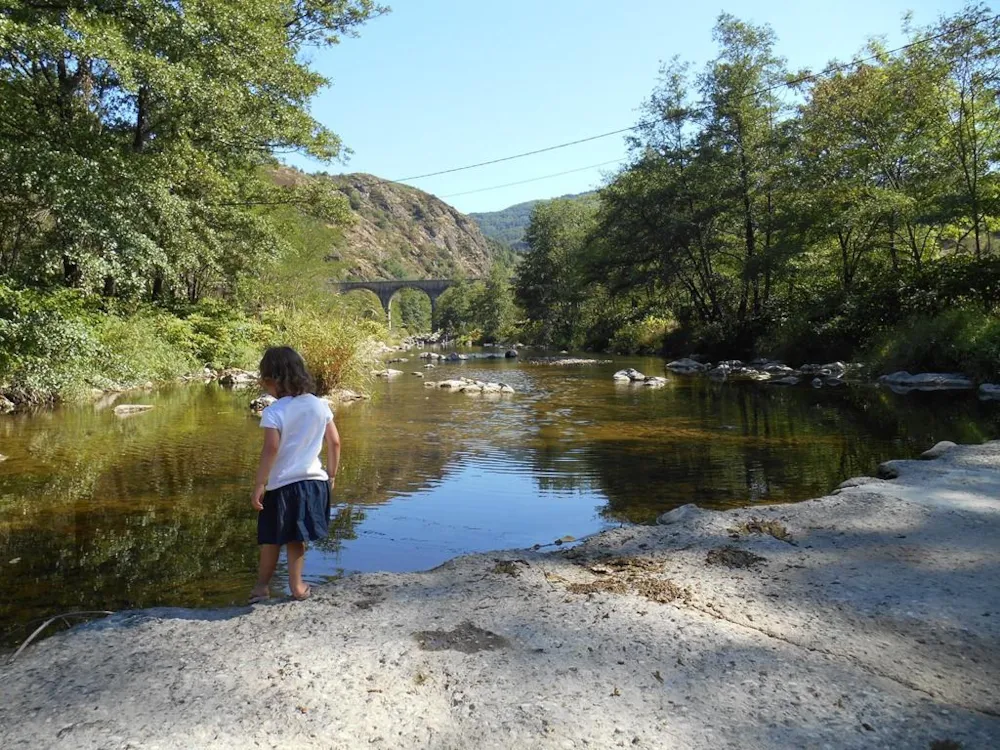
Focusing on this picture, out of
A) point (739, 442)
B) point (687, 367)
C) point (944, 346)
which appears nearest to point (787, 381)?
Result: point (944, 346)

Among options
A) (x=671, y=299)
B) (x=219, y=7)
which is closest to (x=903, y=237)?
(x=671, y=299)

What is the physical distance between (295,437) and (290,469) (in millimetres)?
169

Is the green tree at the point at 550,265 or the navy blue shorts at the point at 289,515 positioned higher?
the green tree at the point at 550,265

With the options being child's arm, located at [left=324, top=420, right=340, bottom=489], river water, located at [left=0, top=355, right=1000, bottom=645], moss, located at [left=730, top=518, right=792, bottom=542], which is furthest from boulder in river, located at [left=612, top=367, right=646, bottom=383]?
child's arm, located at [left=324, top=420, right=340, bottom=489]

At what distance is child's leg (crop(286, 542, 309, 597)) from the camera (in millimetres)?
3615

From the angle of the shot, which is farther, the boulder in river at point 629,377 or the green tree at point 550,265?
the green tree at point 550,265

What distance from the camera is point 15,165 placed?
10070 millimetres

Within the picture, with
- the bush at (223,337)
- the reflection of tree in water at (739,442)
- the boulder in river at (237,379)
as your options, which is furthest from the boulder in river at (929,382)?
the bush at (223,337)

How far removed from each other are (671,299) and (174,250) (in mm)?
30158

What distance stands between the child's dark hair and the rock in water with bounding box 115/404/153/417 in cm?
1009

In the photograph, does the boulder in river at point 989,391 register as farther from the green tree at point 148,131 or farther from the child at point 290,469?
the green tree at point 148,131

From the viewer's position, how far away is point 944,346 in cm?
1791

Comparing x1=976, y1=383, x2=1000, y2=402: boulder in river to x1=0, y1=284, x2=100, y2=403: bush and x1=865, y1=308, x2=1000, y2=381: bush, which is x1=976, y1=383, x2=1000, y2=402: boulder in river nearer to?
x1=865, y1=308, x2=1000, y2=381: bush

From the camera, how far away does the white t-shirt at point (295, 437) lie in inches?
142
